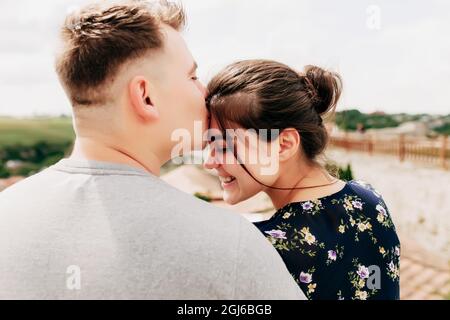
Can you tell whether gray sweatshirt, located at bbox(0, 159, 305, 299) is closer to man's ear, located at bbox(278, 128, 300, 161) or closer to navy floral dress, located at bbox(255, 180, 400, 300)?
navy floral dress, located at bbox(255, 180, 400, 300)

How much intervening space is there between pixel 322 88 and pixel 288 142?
0.34 meters

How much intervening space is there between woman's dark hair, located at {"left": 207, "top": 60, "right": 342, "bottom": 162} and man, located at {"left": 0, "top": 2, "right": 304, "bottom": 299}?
677 mm

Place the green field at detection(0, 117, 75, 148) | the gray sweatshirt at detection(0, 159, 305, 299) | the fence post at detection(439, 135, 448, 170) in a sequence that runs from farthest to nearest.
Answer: the fence post at detection(439, 135, 448, 170) < the green field at detection(0, 117, 75, 148) < the gray sweatshirt at detection(0, 159, 305, 299)

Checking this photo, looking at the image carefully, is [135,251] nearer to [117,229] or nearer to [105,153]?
[117,229]

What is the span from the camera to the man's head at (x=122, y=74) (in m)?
1.43

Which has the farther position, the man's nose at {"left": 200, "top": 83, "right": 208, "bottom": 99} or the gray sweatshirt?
the man's nose at {"left": 200, "top": 83, "right": 208, "bottom": 99}

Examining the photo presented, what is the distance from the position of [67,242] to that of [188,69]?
680 millimetres

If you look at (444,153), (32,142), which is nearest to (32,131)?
(32,142)

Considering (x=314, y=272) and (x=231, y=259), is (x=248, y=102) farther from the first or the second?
(x=231, y=259)

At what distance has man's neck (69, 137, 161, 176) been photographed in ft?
4.49

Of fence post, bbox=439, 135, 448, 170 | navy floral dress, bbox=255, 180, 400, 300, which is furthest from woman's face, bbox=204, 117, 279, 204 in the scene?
fence post, bbox=439, 135, 448, 170

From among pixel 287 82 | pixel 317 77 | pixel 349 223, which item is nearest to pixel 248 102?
pixel 287 82

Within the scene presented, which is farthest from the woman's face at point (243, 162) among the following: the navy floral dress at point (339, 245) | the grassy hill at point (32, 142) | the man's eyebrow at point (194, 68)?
the grassy hill at point (32, 142)

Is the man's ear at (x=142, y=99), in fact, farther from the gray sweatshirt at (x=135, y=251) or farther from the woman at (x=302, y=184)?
the woman at (x=302, y=184)
